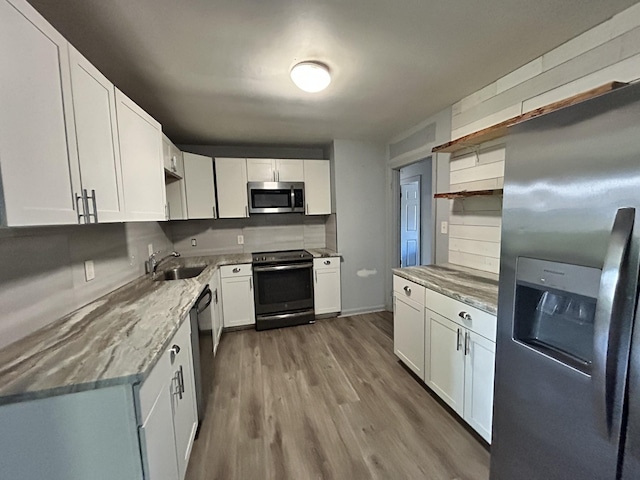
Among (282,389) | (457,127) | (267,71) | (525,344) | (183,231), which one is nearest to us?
(525,344)

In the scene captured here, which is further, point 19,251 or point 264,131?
point 264,131

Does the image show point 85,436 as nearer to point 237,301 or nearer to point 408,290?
point 408,290

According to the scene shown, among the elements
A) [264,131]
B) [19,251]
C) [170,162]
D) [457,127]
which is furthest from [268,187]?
[19,251]

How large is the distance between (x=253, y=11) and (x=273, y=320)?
3009 millimetres

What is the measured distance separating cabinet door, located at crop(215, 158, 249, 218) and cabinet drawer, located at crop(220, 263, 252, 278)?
0.70 m

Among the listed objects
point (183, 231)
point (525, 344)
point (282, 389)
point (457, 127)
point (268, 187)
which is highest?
point (457, 127)

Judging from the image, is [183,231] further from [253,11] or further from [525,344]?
[525,344]

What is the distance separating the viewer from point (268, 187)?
139 inches

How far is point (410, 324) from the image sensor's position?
2.25 m

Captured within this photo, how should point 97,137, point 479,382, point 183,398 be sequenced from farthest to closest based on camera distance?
point 479,382 < point 183,398 < point 97,137

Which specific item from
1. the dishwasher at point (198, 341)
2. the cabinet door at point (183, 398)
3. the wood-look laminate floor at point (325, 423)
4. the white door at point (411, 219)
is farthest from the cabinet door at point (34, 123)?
the white door at point (411, 219)

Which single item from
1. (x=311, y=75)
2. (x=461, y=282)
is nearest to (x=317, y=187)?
(x=311, y=75)

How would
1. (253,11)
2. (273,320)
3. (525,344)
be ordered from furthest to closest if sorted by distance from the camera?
(273,320) < (253,11) < (525,344)

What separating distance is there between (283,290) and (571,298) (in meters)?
2.83
